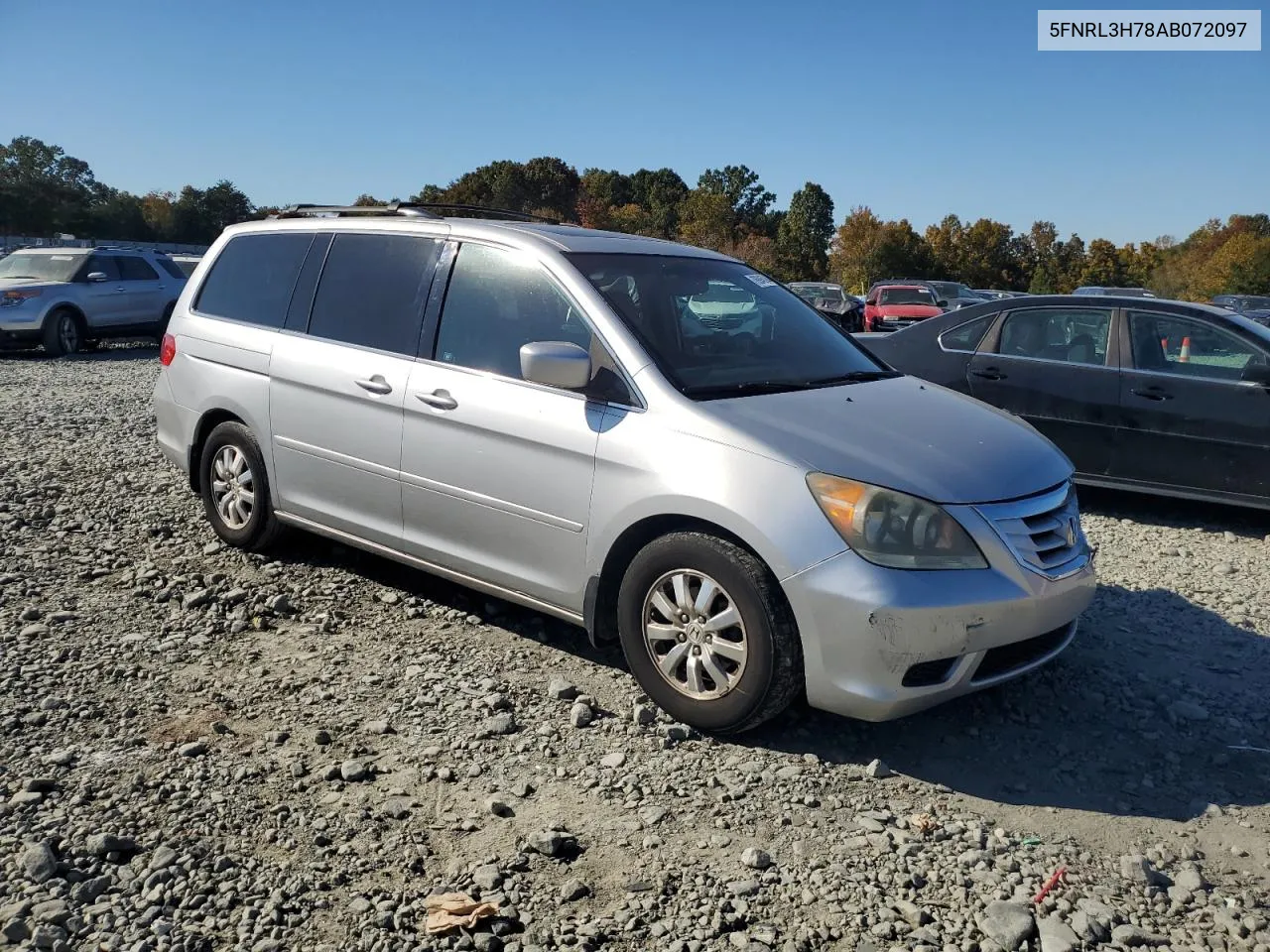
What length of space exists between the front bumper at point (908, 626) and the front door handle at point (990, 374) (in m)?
4.43

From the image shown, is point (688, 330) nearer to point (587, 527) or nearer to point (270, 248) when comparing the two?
point (587, 527)

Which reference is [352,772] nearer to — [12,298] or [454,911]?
[454,911]

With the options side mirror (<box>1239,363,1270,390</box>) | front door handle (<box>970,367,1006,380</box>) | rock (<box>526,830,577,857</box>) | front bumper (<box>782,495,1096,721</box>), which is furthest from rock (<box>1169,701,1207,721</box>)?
front door handle (<box>970,367,1006,380</box>)

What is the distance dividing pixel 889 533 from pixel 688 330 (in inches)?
56.2

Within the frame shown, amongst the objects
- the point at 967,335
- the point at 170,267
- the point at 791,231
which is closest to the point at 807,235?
the point at 791,231

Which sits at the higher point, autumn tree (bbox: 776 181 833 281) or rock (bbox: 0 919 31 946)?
autumn tree (bbox: 776 181 833 281)

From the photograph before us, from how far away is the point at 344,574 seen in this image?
5625 millimetres

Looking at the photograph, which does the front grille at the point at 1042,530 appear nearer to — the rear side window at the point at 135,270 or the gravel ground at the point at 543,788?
the gravel ground at the point at 543,788

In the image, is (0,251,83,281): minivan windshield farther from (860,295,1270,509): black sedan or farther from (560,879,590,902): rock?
(560,879,590,902): rock

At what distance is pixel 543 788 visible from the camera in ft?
11.6

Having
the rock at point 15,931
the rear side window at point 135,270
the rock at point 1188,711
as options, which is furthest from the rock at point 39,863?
the rear side window at point 135,270

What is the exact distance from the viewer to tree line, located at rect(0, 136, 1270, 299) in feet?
237

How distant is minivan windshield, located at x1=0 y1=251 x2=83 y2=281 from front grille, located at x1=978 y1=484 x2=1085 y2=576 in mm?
17080

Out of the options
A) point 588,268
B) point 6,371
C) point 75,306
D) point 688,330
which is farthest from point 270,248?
point 75,306
